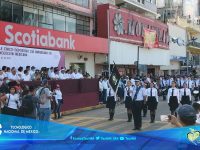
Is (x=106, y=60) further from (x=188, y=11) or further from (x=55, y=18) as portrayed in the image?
(x=188, y=11)

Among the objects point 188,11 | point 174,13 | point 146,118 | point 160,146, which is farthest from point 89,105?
point 188,11

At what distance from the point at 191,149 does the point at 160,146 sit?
0.29m

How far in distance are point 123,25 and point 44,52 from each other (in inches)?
652

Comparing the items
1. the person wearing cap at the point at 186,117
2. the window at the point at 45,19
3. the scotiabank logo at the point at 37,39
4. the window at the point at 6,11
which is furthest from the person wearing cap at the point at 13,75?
the person wearing cap at the point at 186,117

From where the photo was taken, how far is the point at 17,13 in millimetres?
24641

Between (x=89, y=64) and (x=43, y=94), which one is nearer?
(x=43, y=94)

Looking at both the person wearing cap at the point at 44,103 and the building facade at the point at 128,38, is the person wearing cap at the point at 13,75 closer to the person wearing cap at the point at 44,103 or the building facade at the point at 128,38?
the person wearing cap at the point at 44,103

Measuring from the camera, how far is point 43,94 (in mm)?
12211

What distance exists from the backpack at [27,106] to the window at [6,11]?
13.6 meters

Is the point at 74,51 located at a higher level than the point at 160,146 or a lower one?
higher

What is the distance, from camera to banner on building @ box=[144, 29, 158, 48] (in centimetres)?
4191

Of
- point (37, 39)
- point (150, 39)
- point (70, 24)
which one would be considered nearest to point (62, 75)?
point (37, 39)

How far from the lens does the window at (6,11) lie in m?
23.3

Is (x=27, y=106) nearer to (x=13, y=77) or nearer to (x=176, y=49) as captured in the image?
(x=13, y=77)
